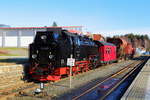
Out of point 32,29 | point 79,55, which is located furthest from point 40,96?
point 32,29

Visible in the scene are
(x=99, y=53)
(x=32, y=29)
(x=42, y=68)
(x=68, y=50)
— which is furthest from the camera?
(x=32, y=29)

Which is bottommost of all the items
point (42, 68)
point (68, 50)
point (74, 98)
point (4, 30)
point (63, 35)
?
point (74, 98)

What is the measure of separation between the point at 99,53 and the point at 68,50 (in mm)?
12812

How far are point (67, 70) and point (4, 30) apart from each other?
233 feet

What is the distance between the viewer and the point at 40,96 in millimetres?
12070

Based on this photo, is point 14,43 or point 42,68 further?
point 14,43

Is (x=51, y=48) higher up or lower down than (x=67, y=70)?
higher up

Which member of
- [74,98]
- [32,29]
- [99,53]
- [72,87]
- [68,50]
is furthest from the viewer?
[32,29]

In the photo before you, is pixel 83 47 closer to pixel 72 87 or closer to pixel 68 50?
pixel 68 50

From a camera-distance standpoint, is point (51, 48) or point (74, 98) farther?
point (51, 48)

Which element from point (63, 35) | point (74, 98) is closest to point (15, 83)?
point (63, 35)

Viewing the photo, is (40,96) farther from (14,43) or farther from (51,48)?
(14,43)

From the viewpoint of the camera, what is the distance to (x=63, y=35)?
60.1 ft

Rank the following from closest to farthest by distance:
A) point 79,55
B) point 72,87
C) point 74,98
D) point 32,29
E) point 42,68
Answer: point 74,98
point 72,87
point 42,68
point 79,55
point 32,29
